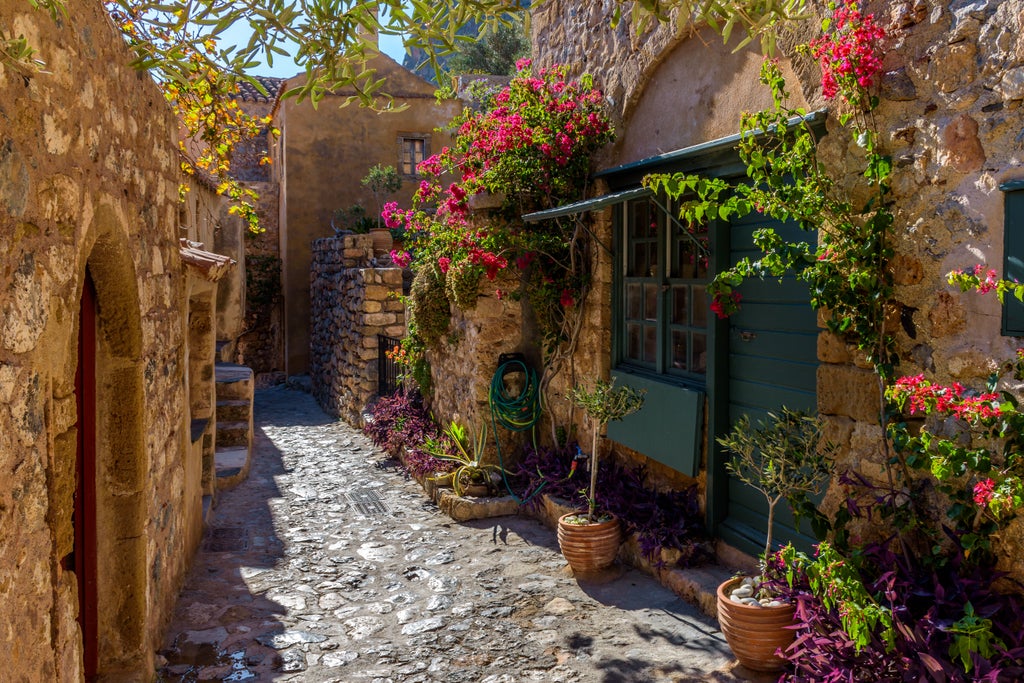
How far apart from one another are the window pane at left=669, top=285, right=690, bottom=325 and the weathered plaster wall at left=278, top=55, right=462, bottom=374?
38.2ft

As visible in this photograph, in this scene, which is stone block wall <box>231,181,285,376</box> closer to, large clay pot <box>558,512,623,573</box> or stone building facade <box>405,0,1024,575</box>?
stone building facade <box>405,0,1024,575</box>

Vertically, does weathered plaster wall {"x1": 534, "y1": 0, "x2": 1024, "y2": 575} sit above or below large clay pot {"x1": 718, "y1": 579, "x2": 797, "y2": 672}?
above

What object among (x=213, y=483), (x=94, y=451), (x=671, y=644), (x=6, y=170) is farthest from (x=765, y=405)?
(x=213, y=483)

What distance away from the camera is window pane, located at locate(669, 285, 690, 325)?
5.48 metres

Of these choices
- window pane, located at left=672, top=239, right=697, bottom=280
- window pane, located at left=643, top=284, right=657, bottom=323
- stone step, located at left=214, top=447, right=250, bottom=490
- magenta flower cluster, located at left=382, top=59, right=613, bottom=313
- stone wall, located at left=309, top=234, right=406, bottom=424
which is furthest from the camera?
stone wall, located at left=309, top=234, right=406, bottom=424

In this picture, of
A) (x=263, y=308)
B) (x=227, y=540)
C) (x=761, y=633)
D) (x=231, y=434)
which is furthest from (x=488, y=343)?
(x=263, y=308)

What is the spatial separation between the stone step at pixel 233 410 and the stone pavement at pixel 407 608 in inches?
66.1

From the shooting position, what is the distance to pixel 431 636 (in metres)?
4.57

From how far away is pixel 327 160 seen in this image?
1639cm

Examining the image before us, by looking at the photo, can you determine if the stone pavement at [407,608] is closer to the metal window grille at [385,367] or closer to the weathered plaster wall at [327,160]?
the metal window grille at [385,367]

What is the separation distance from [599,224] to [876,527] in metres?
3.21

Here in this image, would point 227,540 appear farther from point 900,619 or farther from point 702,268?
point 900,619

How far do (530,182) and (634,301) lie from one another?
125 centimetres

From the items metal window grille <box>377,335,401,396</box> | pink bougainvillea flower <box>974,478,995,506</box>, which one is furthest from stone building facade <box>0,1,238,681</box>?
metal window grille <box>377,335,401,396</box>
